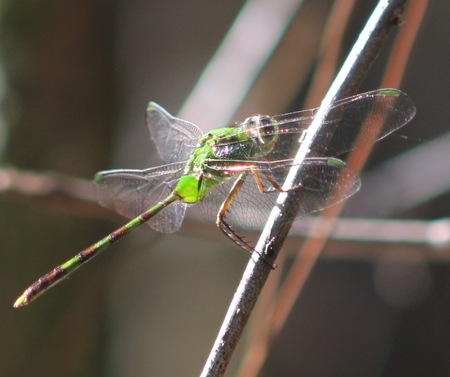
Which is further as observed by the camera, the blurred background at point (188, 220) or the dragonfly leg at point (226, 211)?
the blurred background at point (188, 220)

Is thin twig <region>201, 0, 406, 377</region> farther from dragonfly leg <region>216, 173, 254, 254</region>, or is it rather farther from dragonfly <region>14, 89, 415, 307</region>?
dragonfly leg <region>216, 173, 254, 254</region>

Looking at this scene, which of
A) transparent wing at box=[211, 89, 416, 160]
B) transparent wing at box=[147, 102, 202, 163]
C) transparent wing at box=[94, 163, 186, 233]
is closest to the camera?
transparent wing at box=[211, 89, 416, 160]

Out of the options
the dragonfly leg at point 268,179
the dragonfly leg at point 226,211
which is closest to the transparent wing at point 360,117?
the dragonfly leg at point 268,179

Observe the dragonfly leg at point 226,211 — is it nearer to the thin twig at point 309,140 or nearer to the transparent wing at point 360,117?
the transparent wing at point 360,117

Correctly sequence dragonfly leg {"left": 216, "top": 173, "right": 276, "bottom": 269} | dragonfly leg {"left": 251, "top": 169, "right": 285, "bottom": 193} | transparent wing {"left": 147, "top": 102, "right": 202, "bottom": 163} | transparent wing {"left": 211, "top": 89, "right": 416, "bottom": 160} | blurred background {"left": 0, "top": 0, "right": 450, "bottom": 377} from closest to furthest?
transparent wing {"left": 211, "top": 89, "right": 416, "bottom": 160}
dragonfly leg {"left": 251, "top": 169, "right": 285, "bottom": 193}
dragonfly leg {"left": 216, "top": 173, "right": 276, "bottom": 269}
transparent wing {"left": 147, "top": 102, "right": 202, "bottom": 163}
blurred background {"left": 0, "top": 0, "right": 450, "bottom": 377}

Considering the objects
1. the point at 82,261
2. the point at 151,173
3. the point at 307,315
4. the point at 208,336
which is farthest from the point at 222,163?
the point at 208,336

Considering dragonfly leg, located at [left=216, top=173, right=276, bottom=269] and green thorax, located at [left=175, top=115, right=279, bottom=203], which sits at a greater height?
green thorax, located at [left=175, top=115, right=279, bottom=203]

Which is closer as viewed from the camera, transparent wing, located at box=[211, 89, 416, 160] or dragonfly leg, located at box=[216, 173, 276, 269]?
transparent wing, located at box=[211, 89, 416, 160]

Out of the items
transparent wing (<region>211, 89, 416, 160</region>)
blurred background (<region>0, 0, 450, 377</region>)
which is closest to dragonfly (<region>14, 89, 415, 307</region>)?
transparent wing (<region>211, 89, 416, 160</region>)
